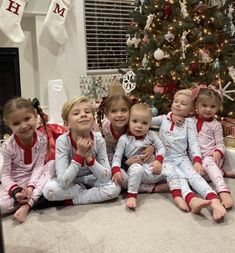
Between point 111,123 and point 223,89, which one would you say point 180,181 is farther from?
point 223,89

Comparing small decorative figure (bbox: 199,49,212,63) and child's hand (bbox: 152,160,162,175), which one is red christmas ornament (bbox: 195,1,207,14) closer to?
small decorative figure (bbox: 199,49,212,63)

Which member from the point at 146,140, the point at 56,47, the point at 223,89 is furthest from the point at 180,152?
the point at 56,47

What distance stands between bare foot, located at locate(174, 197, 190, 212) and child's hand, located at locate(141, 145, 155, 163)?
329 mm

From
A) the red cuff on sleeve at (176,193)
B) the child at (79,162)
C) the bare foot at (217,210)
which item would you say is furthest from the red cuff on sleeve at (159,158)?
the bare foot at (217,210)

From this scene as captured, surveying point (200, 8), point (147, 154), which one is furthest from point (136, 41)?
point (147, 154)

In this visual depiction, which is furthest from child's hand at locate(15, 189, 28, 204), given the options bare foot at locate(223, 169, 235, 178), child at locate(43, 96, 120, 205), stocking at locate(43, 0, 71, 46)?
stocking at locate(43, 0, 71, 46)

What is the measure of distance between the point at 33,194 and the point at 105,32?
298 centimetres

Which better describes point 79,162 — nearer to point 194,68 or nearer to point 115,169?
point 115,169

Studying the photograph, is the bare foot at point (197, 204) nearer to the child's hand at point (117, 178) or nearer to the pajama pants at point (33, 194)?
the child's hand at point (117, 178)

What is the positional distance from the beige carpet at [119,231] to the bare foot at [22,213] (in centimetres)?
3

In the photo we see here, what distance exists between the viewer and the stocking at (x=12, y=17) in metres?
3.37

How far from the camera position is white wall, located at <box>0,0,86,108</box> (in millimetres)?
3842

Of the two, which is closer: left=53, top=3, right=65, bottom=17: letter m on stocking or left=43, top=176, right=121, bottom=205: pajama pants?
left=43, top=176, right=121, bottom=205: pajama pants

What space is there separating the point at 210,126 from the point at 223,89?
437 mm
